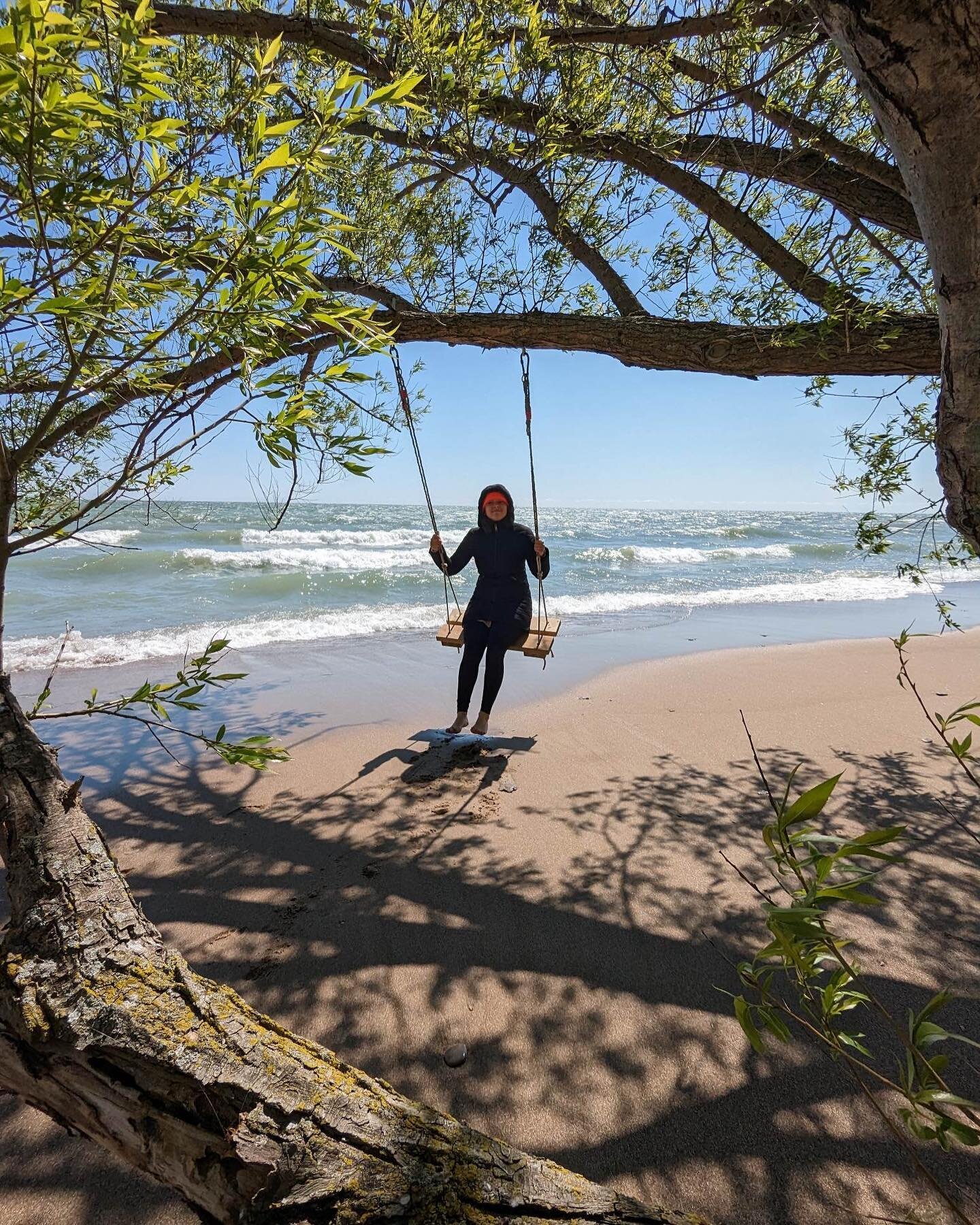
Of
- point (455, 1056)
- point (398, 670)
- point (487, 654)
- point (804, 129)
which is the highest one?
point (804, 129)

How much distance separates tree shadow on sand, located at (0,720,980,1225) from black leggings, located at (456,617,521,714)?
857 mm

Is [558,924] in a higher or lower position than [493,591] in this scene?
lower

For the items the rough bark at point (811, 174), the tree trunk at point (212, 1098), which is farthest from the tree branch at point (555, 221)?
the tree trunk at point (212, 1098)

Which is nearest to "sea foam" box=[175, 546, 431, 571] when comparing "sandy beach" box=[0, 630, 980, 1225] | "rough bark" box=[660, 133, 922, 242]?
"sandy beach" box=[0, 630, 980, 1225]

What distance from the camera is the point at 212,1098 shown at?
1111 mm

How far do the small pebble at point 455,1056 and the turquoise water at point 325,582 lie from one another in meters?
2.05

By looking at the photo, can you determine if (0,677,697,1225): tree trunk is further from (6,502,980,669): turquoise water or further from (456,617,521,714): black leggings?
(456,617,521,714): black leggings

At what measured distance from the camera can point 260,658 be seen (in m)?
8.23

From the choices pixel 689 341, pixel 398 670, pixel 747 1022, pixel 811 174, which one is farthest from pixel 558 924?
pixel 398 670

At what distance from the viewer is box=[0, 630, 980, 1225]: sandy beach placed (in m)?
1.76

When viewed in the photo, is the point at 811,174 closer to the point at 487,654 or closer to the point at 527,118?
the point at 527,118

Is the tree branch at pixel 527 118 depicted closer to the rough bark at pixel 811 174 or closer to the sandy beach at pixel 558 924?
the rough bark at pixel 811 174

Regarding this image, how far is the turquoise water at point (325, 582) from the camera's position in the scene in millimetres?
9688

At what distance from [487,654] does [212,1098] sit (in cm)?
426
